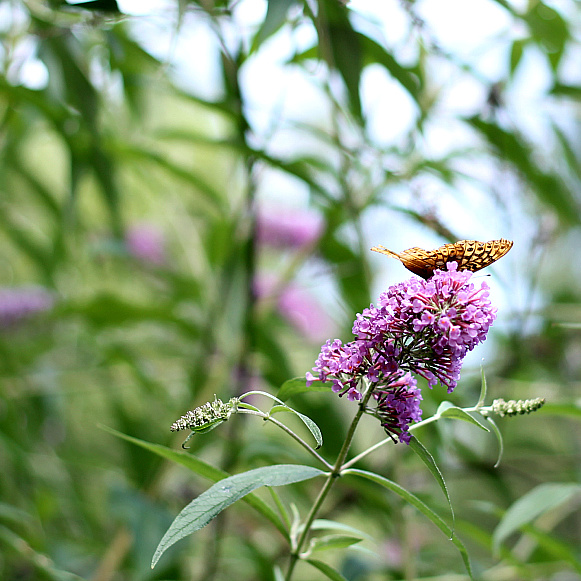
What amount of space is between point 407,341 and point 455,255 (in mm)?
75

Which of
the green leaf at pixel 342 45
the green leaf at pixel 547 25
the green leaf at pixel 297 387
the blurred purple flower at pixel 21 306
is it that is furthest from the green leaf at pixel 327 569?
the blurred purple flower at pixel 21 306

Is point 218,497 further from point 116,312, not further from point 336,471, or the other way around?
point 116,312

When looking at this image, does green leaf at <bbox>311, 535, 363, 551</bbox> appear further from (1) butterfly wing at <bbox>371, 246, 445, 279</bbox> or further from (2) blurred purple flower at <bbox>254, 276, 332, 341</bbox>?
(2) blurred purple flower at <bbox>254, 276, 332, 341</bbox>

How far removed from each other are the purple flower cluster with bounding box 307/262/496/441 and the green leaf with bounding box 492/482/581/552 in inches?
11.0

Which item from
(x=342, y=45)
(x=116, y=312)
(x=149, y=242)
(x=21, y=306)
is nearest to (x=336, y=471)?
(x=342, y=45)


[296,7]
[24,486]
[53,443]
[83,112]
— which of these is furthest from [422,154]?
[53,443]

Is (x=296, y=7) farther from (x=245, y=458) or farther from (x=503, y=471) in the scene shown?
(x=503, y=471)

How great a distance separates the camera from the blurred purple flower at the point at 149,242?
139 cm

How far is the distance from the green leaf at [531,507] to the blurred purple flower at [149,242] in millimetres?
→ 960

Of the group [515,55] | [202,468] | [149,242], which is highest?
[515,55]

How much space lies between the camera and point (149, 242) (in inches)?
57.6

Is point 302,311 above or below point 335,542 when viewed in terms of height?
below

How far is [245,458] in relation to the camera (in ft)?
2.42

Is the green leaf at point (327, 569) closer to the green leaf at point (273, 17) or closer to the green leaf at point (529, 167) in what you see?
the green leaf at point (273, 17)
